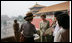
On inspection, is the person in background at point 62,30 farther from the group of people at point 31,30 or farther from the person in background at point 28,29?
the person in background at point 28,29

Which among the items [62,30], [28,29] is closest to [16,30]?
[28,29]

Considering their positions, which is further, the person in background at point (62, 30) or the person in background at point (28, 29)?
the person in background at point (28, 29)

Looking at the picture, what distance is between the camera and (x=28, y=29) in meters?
0.94

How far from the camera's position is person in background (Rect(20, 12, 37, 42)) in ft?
3.00

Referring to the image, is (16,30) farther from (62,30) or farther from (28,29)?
(62,30)

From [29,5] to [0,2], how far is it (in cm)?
35

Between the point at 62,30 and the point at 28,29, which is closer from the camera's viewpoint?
the point at 62,30

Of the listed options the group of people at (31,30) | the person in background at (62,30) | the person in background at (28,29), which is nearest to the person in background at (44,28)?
the group of people at (31,30)

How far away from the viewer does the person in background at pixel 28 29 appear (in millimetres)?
915

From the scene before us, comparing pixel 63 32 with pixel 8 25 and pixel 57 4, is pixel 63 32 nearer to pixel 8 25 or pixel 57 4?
pixel 57 4

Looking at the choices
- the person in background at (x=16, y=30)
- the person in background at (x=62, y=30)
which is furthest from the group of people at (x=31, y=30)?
the person in background at (x=62, y=30)

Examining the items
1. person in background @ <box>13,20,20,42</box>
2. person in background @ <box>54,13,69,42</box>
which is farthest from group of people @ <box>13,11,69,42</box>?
person in background @ <box>54,13,69,42</box>

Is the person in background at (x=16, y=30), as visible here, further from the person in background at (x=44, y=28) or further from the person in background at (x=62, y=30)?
the person in background at (x=62, y=30)

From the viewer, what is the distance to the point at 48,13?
38.3 inches
